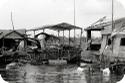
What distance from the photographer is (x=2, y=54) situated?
15000 millimetres

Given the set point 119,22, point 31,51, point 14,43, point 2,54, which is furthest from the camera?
point 14,43

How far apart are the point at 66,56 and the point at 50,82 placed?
8380 millimetres

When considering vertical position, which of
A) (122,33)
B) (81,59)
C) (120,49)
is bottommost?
(81,59)

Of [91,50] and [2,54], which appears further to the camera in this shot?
[91,50]

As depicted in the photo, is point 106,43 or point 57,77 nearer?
point 57,77

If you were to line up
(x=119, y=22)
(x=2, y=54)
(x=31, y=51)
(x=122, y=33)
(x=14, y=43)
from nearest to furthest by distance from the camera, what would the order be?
A: 1. (x=122, y=33)
2. (x=119, y=22)
3. (x=2, y=54)
4. (x=31, y=51)
5. (x=14, y=43)

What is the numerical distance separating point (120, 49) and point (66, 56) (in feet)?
14.5

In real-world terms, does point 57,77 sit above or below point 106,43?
below

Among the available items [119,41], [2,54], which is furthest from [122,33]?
[2,54]

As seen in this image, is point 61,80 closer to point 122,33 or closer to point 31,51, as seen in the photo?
Result: point 122,33

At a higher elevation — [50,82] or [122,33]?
[122,33]

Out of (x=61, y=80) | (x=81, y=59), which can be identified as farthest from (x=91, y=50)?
(x=61, y=80)

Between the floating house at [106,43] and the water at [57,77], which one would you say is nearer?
the water at [57,77]

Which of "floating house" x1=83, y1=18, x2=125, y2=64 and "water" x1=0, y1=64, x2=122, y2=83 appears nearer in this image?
"water" x1=0, y1=64, x2=122, y2=83
